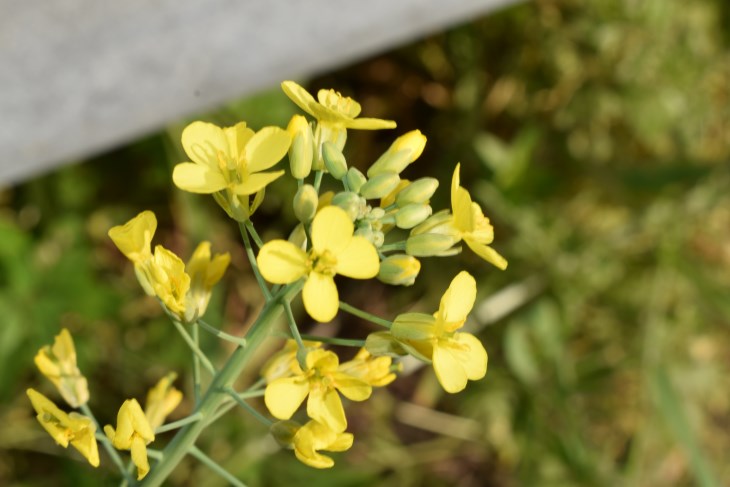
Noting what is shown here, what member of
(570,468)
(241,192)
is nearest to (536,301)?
(570,468)

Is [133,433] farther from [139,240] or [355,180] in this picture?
[355,180]

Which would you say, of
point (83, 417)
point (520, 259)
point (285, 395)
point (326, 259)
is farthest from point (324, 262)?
point (520, 259)

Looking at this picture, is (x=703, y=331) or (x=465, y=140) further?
(x=703, y=331)

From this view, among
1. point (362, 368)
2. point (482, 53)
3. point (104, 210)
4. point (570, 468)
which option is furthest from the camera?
point (482, 53)

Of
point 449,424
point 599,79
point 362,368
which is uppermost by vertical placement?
point 362,368

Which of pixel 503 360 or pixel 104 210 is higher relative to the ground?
pixel 104 210

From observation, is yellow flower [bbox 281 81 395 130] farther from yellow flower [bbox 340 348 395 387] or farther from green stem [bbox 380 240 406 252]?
yellow flower [bbox 340 348 395 387]

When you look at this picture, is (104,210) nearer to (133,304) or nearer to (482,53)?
(133,304)
